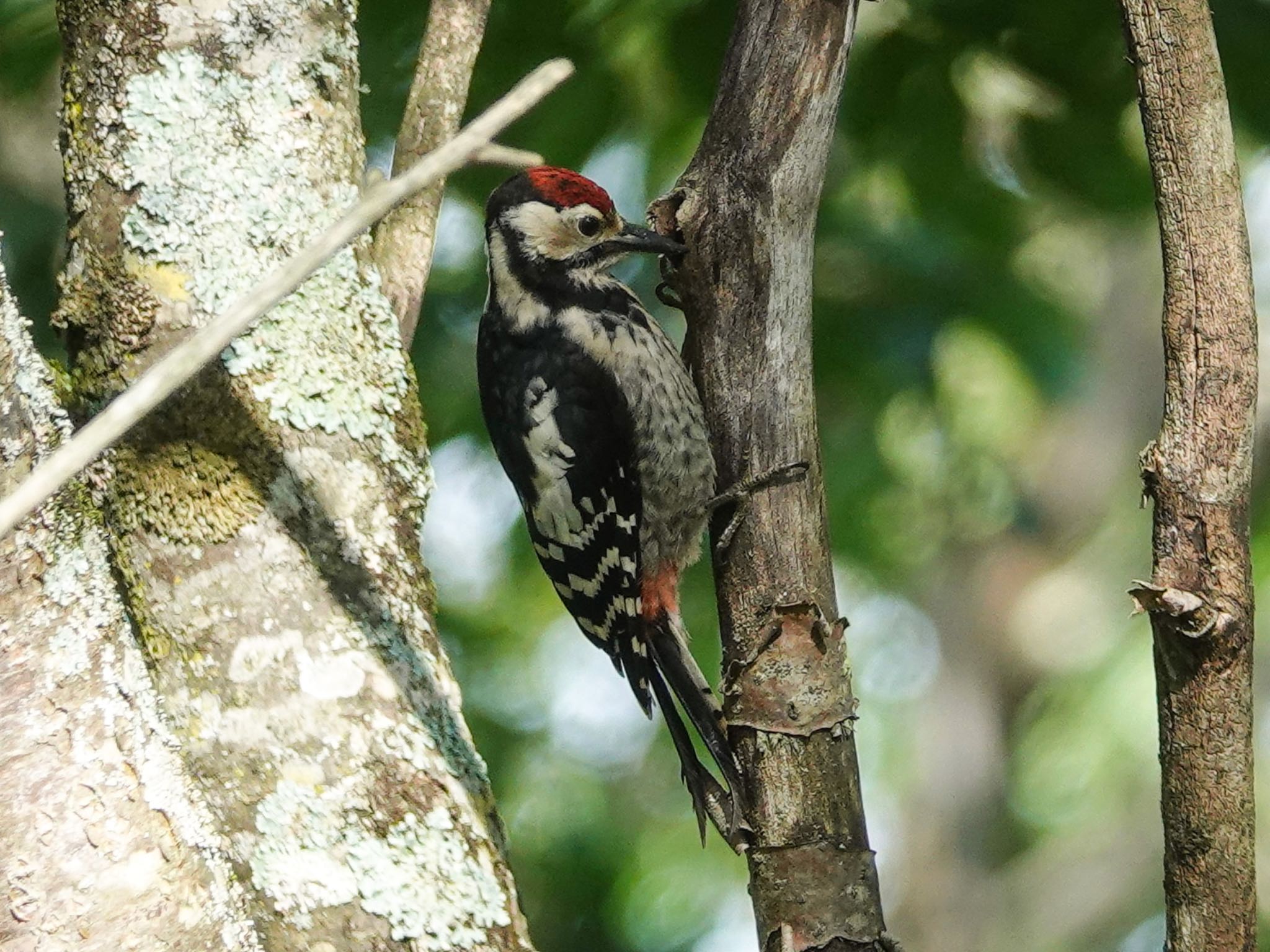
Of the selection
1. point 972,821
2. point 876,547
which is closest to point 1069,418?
point 972,821

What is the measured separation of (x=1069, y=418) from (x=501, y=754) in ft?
11.2

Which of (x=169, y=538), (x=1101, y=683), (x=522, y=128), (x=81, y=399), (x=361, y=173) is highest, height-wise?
(x=522, y=128)

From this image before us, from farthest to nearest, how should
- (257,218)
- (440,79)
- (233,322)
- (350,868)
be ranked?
(440,79) < (257,218) < (350,868) < (233,322)

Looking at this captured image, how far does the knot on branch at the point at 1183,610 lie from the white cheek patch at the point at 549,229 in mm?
1882

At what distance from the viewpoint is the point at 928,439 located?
426cm

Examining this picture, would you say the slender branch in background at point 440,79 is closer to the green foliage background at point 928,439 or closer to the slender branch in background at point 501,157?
the green foliage background at point 928,439

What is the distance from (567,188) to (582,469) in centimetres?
65

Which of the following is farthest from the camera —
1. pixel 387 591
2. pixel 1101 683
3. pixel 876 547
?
pixel 1101 683

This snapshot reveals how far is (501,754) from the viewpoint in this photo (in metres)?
5.53

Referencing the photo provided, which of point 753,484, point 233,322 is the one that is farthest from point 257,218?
point 233,322

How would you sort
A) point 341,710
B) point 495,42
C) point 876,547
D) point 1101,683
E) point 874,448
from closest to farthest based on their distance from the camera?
point 341,710
point 495,42
point 874,448
point 876,547
point 1101,683

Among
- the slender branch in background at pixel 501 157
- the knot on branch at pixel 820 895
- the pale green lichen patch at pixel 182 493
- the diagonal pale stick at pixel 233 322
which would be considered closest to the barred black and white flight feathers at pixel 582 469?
the knot on branch at pixel 820 895

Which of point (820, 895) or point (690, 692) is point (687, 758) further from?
point (820, 895)

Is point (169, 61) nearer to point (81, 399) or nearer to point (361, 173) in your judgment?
point (361, 173)
